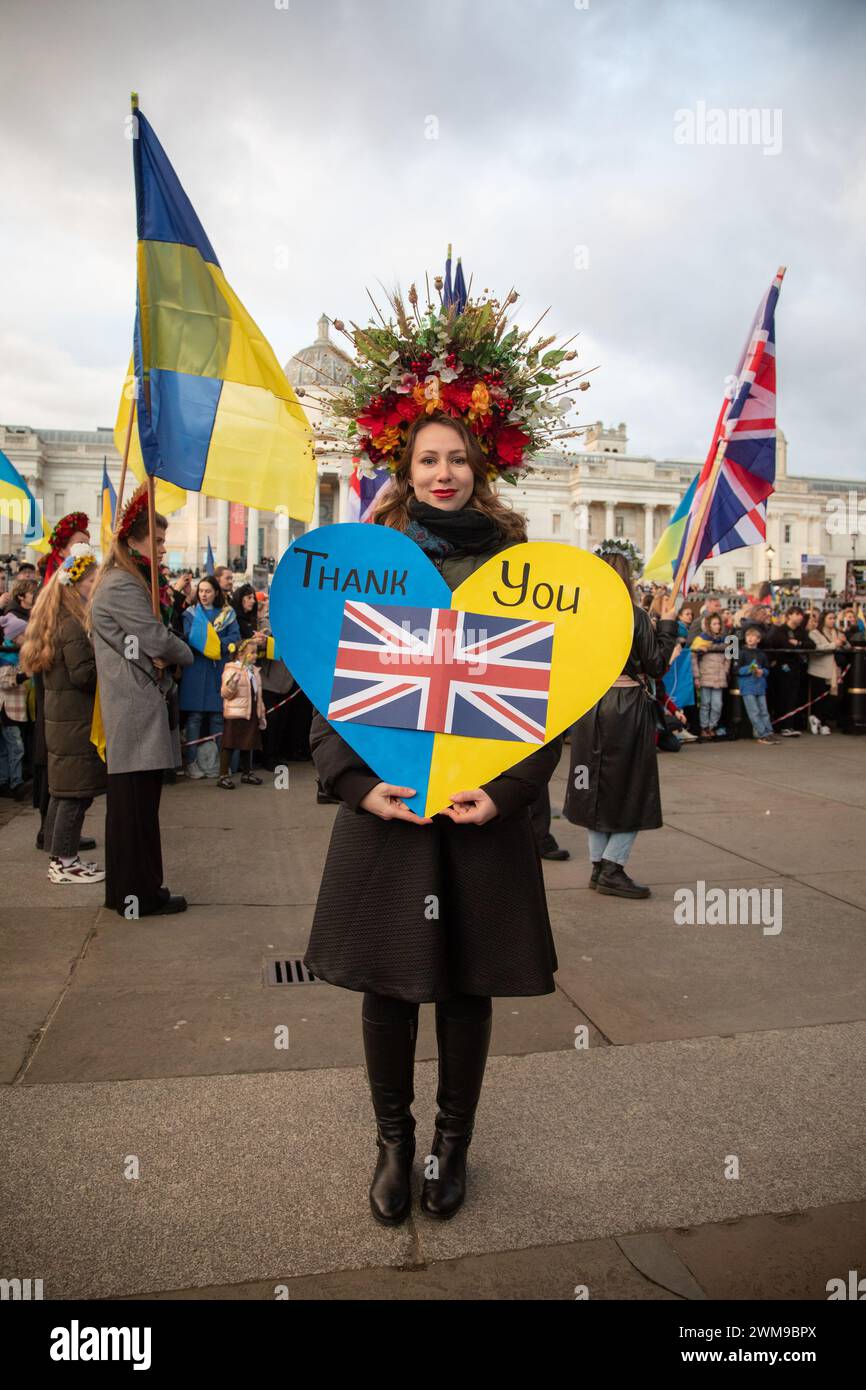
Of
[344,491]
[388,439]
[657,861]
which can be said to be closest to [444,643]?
[388,439]

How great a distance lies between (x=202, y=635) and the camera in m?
8.34

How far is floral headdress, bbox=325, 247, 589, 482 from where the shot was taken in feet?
9.01

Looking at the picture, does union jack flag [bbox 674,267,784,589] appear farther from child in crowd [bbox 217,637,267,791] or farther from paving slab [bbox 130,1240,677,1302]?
paving slab [bbox 130,1240,677,1302]

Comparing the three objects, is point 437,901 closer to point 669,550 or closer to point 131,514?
point 131,514

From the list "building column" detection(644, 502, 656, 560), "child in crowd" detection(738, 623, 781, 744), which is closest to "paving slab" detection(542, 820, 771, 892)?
"child in crowd" detection(738, 623, 781, 744)

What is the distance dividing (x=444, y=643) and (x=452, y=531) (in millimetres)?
292

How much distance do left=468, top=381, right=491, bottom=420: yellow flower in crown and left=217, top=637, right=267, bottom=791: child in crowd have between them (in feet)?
19.8

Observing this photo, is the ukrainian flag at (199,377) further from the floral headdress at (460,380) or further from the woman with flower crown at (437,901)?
the woman with flower crown at (437,901)
